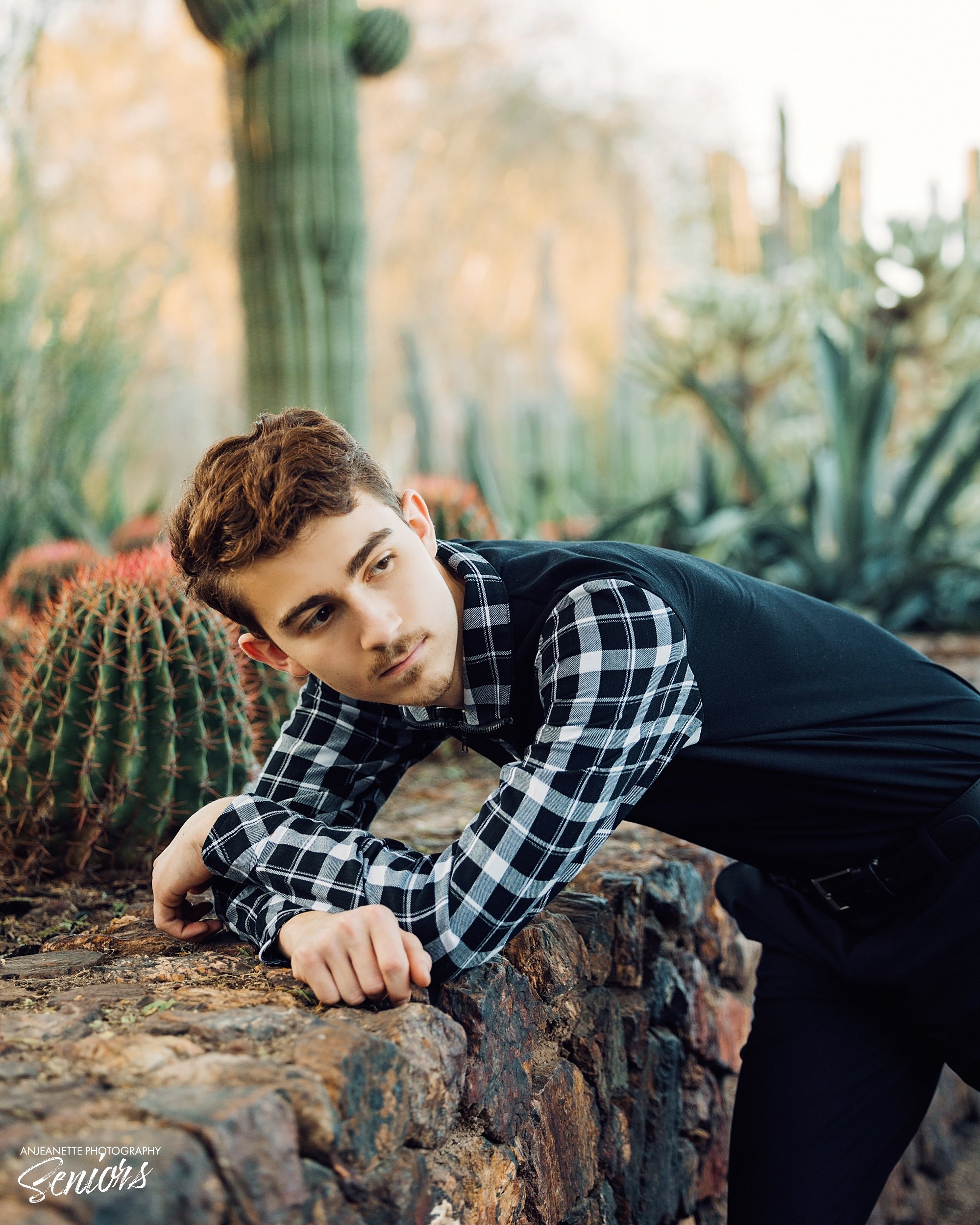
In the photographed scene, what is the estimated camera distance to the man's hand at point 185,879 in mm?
1403

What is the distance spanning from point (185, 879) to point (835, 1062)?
1059mm

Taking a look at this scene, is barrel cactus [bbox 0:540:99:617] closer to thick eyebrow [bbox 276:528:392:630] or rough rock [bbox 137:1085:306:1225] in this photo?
thick eyebrow [bbox 276:528:392:630]

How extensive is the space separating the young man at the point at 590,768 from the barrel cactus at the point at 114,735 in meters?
0.43

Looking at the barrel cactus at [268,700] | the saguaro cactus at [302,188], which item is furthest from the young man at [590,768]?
the saguaro cactus at [302,188]

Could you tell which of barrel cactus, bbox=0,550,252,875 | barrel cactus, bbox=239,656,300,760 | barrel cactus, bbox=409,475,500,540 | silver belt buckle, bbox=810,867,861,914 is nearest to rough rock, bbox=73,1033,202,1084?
barrel cactus, bbox=0,550,252,875

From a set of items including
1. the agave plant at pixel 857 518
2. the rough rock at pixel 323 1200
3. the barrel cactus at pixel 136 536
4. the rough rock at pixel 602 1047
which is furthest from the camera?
the agave plant at pixel 857 518

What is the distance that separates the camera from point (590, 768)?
1.17 metres

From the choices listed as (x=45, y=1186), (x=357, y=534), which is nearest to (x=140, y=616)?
(x=357, y=534)

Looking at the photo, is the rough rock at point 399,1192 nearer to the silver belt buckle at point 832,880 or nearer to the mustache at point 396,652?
the mustache at point 396,652

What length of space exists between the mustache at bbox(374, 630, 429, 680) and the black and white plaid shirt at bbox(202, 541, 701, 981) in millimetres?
87

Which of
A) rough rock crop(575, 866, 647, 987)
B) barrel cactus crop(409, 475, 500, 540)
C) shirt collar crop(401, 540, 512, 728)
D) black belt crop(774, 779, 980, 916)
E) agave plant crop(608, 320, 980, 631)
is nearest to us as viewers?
shirt collar crop(401, 540, 512, 728)

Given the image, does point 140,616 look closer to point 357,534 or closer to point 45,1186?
point 357,534

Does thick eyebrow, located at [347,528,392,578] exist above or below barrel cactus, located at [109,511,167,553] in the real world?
above

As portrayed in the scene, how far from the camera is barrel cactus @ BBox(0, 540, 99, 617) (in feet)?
10.0
